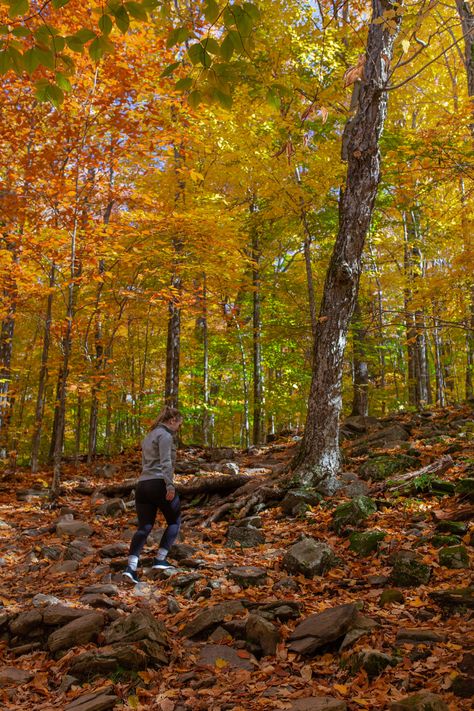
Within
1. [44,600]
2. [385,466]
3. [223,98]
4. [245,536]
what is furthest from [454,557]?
[223,98]

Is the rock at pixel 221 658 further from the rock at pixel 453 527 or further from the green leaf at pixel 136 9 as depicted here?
the green leaf at pixel 136 9

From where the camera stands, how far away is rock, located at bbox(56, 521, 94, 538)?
7523mm

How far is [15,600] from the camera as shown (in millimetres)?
5309

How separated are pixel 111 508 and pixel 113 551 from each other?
2.21 meters

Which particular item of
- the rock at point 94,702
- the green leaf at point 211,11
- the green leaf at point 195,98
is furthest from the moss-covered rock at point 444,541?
the green leaf at point 211,11

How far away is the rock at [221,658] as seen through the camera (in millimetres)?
3709

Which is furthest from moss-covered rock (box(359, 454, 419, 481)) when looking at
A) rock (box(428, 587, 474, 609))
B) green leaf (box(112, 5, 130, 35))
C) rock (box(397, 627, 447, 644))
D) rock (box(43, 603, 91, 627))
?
green leaf (box(112, 5, 130, 35))

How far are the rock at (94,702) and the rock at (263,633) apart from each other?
3.70ft

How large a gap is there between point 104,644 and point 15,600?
173 centimetres

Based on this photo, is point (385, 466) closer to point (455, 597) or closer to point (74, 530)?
point (455, 597)

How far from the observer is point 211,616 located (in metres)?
4.32

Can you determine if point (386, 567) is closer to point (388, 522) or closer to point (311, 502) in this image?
point (388, 522)

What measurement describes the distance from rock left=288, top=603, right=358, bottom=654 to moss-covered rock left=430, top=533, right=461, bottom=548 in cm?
156

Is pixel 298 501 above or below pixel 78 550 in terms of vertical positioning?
above
